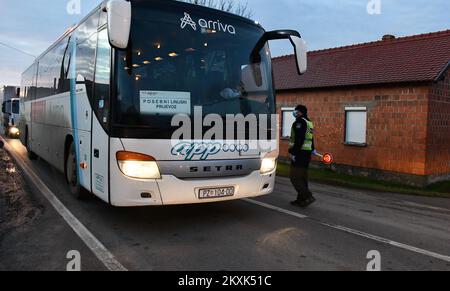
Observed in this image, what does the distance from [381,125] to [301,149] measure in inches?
343

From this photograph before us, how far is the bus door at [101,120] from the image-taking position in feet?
18.6

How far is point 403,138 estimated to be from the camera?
48.2 feet

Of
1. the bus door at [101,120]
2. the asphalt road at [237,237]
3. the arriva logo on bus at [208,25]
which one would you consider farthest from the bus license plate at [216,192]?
the arriva logo on bus at [208,25]

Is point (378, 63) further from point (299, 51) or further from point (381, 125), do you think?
point (299, 51)

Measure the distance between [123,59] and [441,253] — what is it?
4943mm

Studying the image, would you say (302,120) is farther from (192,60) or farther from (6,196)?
(6,196)

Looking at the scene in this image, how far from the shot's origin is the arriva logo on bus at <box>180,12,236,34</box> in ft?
19.4

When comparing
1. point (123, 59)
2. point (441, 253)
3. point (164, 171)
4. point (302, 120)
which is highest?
point (123, 59)

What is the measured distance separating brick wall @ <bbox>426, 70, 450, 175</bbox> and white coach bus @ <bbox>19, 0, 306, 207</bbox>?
9.71 meters

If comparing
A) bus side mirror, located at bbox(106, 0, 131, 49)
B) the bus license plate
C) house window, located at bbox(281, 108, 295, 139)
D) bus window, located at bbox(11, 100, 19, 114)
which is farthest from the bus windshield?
bus window, located at bbox(11, 100, 19, 114)

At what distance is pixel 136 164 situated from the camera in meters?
5.43

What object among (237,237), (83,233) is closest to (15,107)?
(83,233)

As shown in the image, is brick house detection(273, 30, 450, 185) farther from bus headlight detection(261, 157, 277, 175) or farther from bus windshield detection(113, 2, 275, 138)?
bus windshield detection(113, 2, 275, 138)

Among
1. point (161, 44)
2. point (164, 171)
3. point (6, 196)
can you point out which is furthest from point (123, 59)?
point (6, 196)
